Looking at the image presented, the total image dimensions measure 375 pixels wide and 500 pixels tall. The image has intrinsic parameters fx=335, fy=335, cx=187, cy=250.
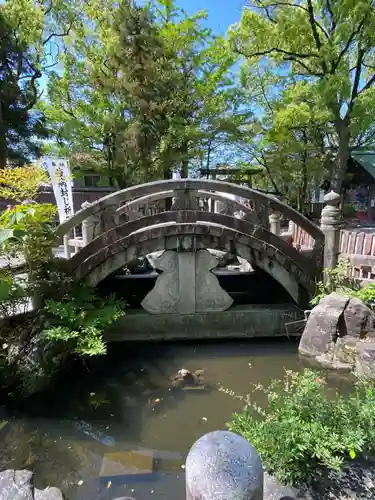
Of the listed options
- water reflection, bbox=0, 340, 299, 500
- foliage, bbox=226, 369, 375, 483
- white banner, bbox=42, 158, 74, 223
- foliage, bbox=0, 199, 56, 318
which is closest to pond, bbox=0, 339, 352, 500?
water reflection, bbox=0, 340, 299, 500

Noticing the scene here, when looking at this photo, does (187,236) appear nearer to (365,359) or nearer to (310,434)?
(365,359)

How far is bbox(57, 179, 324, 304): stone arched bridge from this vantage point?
273 inches

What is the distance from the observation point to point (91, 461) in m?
4.09

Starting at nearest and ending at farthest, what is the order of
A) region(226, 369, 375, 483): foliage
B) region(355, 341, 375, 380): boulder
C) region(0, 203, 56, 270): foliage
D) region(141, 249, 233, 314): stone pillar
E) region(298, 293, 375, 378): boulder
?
region(226, 369, 375, 483): foliage, region(0, 203, 56, 270): foliage, region(355, 341, 375, 380): boulder, region(298, 293, 375, 378): boulder, region(141, 249, 233, 314): stone pillar

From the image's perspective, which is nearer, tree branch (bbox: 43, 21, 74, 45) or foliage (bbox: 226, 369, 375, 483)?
foliage (bbox: 226, 369, 375, 483)

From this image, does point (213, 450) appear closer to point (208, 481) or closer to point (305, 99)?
point (208, 481)

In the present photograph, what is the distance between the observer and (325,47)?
40.4 ft

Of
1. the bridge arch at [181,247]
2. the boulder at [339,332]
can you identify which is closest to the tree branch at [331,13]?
the bridge arch at [181,247]

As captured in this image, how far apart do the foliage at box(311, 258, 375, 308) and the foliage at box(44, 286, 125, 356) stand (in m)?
4.28

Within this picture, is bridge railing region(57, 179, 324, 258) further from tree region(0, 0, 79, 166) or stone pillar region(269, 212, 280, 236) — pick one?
tree region(0, 0, 79, 166)

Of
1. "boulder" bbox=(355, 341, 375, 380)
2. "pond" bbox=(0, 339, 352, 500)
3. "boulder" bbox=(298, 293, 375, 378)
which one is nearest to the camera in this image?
"pond" bbox=(0, 339, 352, 500)

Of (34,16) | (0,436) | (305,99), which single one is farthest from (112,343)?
(34,16)

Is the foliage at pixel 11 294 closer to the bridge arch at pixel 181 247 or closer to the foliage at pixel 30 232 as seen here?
the foliage at pixel 30 232

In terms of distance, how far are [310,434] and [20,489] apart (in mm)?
2428
